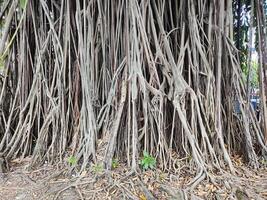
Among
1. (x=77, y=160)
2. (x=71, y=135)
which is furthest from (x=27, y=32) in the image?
(x=77, y=160)

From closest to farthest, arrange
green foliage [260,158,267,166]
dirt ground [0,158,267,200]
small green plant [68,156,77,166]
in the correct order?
dirt ground [0,158,267,200] < small green plant [68,156,77,166] < green foliage [260,158,267,166]

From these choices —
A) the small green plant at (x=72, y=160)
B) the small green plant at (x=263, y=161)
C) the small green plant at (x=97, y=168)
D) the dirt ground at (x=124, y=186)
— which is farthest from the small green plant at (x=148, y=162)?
the small green plant at (x=263, y=161)

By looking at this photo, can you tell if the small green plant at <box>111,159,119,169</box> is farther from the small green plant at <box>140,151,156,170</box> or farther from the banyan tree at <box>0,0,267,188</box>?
the small green plant at <box>140,151,156,170</box>

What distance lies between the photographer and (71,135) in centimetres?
311

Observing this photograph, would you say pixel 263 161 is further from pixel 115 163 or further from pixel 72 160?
pixel 72 160

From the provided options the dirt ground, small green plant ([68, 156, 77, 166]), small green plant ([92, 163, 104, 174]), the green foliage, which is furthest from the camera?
the green foliage

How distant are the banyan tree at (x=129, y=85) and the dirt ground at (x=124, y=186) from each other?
0.46ft

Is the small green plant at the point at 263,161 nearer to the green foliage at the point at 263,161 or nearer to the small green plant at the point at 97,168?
the green foliage at the point at 263,161

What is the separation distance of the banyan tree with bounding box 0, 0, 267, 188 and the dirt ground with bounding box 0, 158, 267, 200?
0.14 metres

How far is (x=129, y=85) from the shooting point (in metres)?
2.75

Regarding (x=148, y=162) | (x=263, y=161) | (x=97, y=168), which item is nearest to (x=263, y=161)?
(x=263, y=161)

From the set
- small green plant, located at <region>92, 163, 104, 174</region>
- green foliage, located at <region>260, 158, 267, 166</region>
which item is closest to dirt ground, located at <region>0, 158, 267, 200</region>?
small green plant, located at <region>92, 163, 104, 174</region>

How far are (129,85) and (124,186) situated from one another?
809mm

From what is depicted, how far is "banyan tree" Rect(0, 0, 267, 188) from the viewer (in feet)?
9.05
